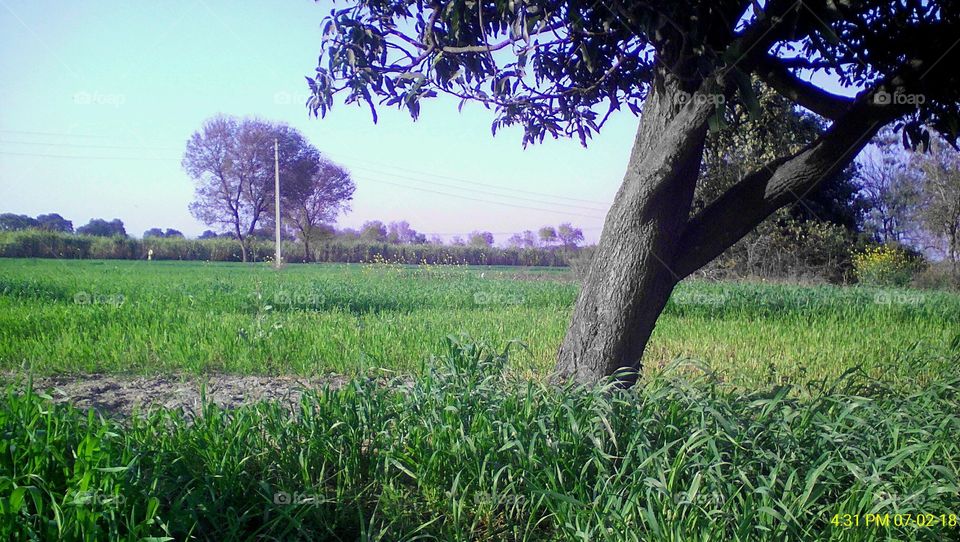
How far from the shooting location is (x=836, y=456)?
2.56 m

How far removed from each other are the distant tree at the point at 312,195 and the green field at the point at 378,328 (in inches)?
246

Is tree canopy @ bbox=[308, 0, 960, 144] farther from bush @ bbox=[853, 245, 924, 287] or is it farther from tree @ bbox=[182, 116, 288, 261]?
bush @ bbox=[853, 245, 924, 287]

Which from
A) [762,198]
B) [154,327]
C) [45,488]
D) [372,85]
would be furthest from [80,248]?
[762,198]

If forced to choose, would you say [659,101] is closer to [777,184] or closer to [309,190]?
[777,184]

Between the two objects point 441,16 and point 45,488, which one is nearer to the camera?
point 45,488

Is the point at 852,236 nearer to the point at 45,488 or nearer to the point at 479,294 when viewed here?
the point at 479,294

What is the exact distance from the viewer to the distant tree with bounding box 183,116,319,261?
1285cm

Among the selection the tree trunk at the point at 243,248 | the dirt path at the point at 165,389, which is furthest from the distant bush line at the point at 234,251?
A: the dirt path at the point at 165,389

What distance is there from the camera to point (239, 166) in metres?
13.6

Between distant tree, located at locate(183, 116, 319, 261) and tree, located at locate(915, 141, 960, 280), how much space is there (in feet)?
62.4

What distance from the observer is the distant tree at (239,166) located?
1285 cm

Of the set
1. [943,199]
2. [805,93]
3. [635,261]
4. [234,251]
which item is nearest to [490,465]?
[635,261]

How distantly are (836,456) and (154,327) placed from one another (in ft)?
16.9

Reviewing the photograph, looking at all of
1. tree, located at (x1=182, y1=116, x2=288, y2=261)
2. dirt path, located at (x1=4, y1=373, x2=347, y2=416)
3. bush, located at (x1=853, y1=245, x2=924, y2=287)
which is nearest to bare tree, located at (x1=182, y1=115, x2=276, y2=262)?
tree, located at (x1=182, y1=116, x2=288, y2=261)
